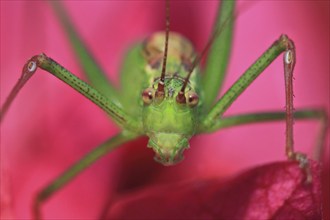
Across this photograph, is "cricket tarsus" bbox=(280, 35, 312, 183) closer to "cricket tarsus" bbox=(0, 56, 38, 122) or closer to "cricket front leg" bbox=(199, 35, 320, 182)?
"cricket front leg" bbox=(199, 35, 320, 182)

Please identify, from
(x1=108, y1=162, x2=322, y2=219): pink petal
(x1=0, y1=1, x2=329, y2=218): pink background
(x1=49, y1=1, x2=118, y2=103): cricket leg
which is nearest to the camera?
(x1=108, y1=162, x2=322, y2=219): pink petal

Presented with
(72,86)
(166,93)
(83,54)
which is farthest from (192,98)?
(83,54)

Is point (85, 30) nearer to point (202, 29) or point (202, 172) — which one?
point (202, 29)

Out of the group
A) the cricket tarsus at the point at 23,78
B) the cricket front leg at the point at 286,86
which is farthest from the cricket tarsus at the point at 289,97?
the cricket tarsus at the point at 23,78

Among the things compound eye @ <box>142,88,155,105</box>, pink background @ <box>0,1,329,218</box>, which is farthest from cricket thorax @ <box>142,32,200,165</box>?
pink background @ <box>0,1,329,218</box>

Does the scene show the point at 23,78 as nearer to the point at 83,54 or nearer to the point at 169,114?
the point at 169,114

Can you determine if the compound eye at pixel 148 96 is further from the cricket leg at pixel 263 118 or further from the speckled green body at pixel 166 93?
the cricket leg at pixel 263 118

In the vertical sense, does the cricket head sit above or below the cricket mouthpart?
above

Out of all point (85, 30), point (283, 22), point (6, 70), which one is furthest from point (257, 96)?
point (6, 70)
